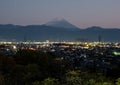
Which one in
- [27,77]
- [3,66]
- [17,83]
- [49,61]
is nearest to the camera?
[17,83]

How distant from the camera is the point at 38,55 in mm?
40156

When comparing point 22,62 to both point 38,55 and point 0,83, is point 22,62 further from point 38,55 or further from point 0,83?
point 0,83

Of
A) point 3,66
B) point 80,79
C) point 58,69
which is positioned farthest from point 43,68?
point 80,79

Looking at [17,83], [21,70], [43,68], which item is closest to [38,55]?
[43,68]

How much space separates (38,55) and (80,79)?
61.7ft

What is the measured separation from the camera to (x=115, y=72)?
1302 inches

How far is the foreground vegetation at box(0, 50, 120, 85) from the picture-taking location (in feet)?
71.8

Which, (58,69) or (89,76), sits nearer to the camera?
(89,76)

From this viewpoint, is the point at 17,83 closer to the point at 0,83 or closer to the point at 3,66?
the point at 0,83

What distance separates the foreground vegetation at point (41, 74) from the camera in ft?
71.8

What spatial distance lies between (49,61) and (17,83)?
12.1 m

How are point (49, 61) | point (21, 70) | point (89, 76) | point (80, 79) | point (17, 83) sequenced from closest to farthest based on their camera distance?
point (80, 79) → point (89, 76) → point (17, 83) → point (21, 70) → point (49, 61)

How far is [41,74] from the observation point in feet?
101

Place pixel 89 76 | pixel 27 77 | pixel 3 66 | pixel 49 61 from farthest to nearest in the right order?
pixel 49 61 < pixel 3 66 < pixel 27 77 < pixel 89 76
